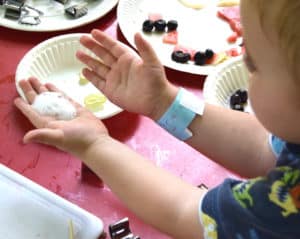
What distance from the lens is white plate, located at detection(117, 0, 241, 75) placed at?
0.92 m

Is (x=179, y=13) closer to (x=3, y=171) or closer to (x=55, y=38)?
(x=55, y=38)

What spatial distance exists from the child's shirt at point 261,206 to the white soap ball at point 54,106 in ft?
0.73

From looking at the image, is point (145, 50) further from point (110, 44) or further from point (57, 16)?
point (57, 16)

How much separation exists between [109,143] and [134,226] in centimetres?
11

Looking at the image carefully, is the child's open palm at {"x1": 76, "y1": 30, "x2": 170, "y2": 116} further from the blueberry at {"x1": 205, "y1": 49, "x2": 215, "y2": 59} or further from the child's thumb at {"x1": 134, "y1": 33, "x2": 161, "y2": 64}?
the blueberry at {"x1": 205, "y1": 49, "x2": 215, "y2": 59}

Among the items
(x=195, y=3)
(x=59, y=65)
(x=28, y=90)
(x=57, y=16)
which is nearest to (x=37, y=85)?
(x=28, y=90)

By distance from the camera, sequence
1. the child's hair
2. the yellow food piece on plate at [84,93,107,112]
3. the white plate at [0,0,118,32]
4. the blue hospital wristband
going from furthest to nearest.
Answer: the white plate at [0,0,118,32] < the yellow food piece on plate at [84,93,107,112] < the blue hospital wristband < the child's hair

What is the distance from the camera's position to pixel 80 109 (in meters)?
0.69

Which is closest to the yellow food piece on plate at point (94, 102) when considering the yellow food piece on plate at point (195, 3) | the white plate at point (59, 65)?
the white plate at point (59, 65)

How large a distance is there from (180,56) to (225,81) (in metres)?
0.08

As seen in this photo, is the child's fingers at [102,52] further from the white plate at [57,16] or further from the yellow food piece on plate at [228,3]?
the yellow food piece on plate at [228,3]

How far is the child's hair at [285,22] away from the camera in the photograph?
436 mm

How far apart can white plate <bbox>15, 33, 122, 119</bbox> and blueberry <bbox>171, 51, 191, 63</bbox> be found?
0.13m

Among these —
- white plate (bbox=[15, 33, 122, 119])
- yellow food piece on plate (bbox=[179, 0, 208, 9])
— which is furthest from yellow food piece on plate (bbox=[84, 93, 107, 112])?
yellow food piece on plate (bbox=[179, 0, 208, 9])
